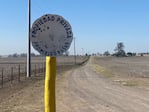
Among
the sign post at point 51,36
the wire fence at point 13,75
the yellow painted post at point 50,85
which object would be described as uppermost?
the sign post at point 51,36

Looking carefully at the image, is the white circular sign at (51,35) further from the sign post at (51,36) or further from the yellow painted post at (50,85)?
the yellow painted post at (50,85)

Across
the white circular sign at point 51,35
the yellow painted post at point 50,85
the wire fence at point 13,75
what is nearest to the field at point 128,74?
the wire fence at point 13,75

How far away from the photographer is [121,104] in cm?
1495

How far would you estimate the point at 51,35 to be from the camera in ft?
22.5

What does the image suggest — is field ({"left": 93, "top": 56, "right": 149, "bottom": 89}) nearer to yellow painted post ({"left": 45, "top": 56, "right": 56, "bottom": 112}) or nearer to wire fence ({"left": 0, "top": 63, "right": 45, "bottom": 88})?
wire fence ({"left": 0, "top": 63, "right": 45, "bottom": 88})

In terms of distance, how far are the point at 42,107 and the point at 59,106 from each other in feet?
2.12

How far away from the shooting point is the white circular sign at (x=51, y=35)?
6.74 m

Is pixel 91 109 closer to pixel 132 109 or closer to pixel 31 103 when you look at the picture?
pixel 132 109

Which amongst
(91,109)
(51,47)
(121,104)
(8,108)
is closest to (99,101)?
(121,104)

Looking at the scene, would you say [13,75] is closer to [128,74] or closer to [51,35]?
[128,74]

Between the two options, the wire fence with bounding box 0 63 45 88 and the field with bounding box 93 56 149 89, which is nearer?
the field with bounding box 93 56 149 89

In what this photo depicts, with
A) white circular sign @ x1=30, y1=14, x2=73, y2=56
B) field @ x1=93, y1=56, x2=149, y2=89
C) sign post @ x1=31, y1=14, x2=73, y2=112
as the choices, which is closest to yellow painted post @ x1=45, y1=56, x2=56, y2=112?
sign post @ x1=31, y1=14, x2=73, y2=112

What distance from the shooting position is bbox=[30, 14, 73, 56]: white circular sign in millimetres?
6738

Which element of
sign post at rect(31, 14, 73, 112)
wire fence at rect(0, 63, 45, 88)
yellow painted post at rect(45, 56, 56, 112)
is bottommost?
wire fence at rect(0, 63, 45, 88)
